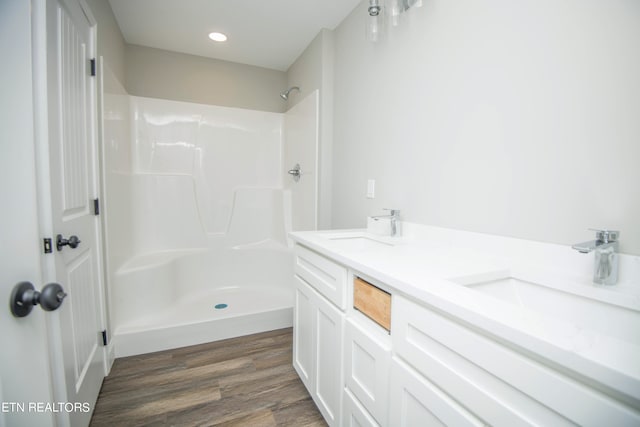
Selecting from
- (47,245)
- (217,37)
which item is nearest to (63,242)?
(47,245)

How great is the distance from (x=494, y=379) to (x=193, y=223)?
9.09 feet

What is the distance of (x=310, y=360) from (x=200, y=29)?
2545mm

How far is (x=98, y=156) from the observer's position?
5.21ft

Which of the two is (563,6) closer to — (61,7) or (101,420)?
(61,7)

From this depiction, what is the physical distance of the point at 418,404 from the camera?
0.72 metres

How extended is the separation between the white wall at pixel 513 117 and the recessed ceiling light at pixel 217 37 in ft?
4.60

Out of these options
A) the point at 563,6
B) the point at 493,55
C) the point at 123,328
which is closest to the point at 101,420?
the point at 123,328

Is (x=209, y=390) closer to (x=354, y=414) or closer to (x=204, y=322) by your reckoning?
(x=204, y=322)

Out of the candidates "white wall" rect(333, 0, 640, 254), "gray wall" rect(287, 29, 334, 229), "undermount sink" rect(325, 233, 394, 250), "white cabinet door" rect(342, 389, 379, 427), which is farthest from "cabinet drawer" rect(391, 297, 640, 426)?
"gray wall" rect(287, 29, 334, 229)

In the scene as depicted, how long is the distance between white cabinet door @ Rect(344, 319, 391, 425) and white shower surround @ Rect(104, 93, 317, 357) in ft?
4.13

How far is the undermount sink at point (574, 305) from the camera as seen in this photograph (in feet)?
2.19

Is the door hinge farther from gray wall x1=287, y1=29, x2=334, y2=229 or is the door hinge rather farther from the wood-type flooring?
gray wall x1=287, y1=29, x2=334, y2=229

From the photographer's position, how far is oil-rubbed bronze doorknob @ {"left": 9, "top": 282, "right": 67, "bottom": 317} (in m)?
0.60

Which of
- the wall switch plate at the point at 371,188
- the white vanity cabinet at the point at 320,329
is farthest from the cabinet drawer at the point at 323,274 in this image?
the wall switch plate at the point at 371,188
